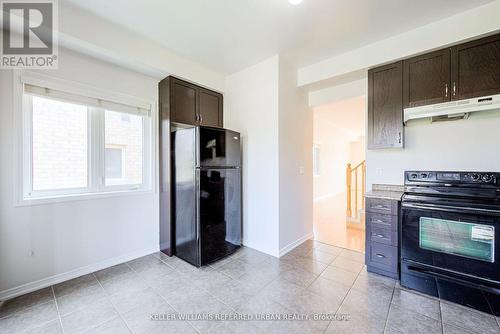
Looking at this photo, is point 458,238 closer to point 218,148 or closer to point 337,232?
point 337,232

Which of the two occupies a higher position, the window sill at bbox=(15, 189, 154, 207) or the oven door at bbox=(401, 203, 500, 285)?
the window sill at bbox=(15, 189, 154, 207)

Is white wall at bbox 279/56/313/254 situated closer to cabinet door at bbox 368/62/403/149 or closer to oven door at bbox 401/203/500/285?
cabinet door at bbox 368/62/403/149

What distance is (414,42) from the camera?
7.63 ft

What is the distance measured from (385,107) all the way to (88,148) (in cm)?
370

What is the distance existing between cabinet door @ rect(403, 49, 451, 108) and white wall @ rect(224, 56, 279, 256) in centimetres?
156

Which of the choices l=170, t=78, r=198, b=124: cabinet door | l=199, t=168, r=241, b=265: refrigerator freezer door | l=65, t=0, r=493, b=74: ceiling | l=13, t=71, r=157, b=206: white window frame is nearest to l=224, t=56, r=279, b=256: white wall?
l=199, t=168, r=241, b=265: refrigerator freezer door

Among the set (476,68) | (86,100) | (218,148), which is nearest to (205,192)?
(218,148)

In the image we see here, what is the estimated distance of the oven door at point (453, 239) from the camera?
5.69ft

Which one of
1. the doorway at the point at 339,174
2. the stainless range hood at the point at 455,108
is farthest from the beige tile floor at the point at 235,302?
the stainless range hood at the point at 455,108

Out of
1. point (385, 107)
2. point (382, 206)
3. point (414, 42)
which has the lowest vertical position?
point (382, 206)

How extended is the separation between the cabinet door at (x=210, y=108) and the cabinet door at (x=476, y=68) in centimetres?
299

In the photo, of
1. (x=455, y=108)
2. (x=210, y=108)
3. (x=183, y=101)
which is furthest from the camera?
(x=210, y=108)

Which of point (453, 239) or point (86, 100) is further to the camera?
point (86, 100)

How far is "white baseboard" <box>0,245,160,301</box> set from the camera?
198 cm
